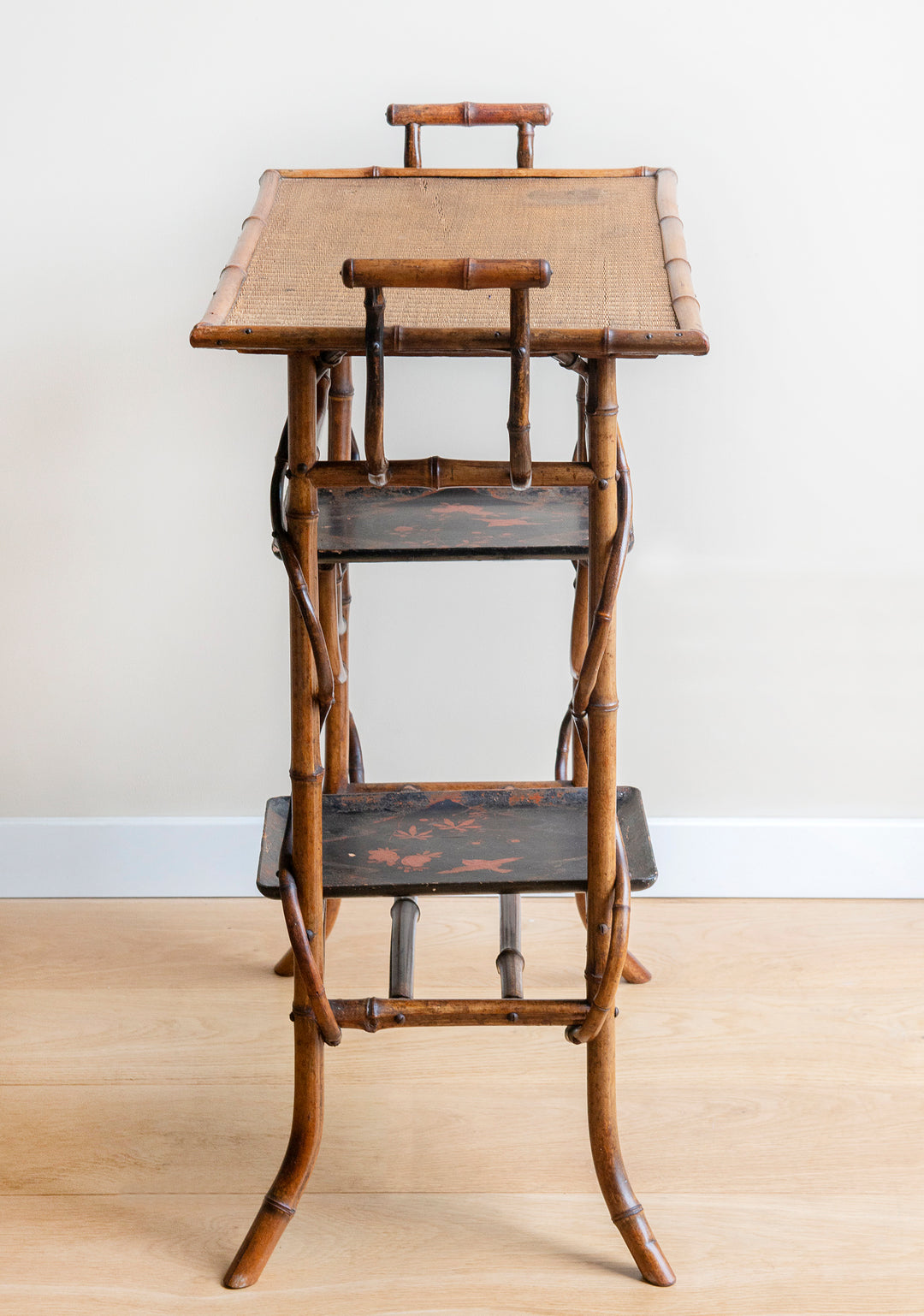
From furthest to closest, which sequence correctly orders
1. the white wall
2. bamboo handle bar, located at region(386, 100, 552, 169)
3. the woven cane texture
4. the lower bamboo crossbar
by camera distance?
the white wall
bamboo handle bar, located at region(386, 100, 552, 169)
the lower bamboo crossbar
the woven cane texture

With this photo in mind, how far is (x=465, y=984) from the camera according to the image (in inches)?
68.2

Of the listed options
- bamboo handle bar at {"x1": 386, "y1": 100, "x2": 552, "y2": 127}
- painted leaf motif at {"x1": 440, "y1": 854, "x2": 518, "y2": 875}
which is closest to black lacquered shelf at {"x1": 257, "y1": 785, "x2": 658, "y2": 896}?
painted leaf motif at {"x1": 440, "y1": 854, "x2": 518, "y2": 875}

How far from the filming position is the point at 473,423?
1.79m

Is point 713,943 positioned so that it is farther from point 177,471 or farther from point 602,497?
point 177,471

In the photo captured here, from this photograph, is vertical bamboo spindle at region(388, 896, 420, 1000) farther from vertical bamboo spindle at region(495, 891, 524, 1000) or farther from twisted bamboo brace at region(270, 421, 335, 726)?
twisted bamboo brace at region(270, 421, 335, 726)

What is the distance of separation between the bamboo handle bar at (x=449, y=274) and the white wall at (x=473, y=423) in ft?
2.69

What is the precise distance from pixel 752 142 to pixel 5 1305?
1.73 meters

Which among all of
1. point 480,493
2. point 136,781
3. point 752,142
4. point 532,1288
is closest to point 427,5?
point 752,142

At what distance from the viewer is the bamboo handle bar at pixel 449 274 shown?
3.08ft

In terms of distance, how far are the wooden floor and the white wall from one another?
255 millimetres

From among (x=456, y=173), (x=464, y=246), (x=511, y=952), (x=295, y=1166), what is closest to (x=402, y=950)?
(x=511, y=952)

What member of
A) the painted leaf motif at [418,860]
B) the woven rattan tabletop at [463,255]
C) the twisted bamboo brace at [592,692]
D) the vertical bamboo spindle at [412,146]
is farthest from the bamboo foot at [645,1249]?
the vertical bamboo spindle at [412,146]

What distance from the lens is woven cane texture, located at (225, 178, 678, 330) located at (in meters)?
1.05

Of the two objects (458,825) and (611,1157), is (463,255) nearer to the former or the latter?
(458,825)
